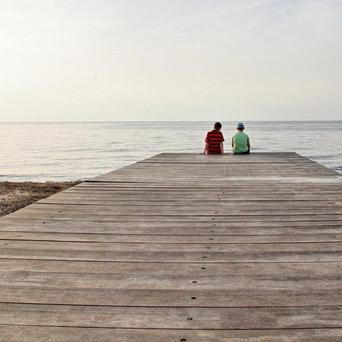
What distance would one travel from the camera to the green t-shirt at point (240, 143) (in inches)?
642

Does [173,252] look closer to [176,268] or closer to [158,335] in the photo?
[176,268]

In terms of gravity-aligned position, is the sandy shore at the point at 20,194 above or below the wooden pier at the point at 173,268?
below

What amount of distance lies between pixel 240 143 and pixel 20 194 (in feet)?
22.7

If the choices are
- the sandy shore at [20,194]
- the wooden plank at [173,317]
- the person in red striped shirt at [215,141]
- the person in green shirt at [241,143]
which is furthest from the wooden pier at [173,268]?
the person in red striped shirt at [215,141]

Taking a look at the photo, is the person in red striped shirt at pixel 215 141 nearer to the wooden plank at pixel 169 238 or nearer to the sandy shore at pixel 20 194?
the sandy shore at pixel 20 194

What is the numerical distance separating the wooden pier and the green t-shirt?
8.66 meters

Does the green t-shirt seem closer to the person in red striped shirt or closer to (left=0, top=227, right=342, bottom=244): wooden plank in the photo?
the person in red striped shirt

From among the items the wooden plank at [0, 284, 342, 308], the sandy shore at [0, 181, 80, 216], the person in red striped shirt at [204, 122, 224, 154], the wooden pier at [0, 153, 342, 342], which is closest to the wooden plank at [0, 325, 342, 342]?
the wooden pier at [0, 153, 342, 342]

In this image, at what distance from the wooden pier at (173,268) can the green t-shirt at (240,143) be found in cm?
866

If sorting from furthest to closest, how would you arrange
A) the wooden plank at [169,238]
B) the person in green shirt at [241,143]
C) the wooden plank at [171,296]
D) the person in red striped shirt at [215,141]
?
the person in red striped shirt at [215,141] → the person in green shirt at [241,143] → the wooden plank at [169,238] → the wooden plank at [171,296]

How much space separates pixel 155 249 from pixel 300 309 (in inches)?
67.3

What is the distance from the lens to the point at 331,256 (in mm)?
4293

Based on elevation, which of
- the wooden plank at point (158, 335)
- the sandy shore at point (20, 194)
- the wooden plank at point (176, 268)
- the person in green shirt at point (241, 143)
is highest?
the person in green shirt at point (241, 143)

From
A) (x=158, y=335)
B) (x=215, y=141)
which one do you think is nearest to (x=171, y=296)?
(x=158, y=335)
